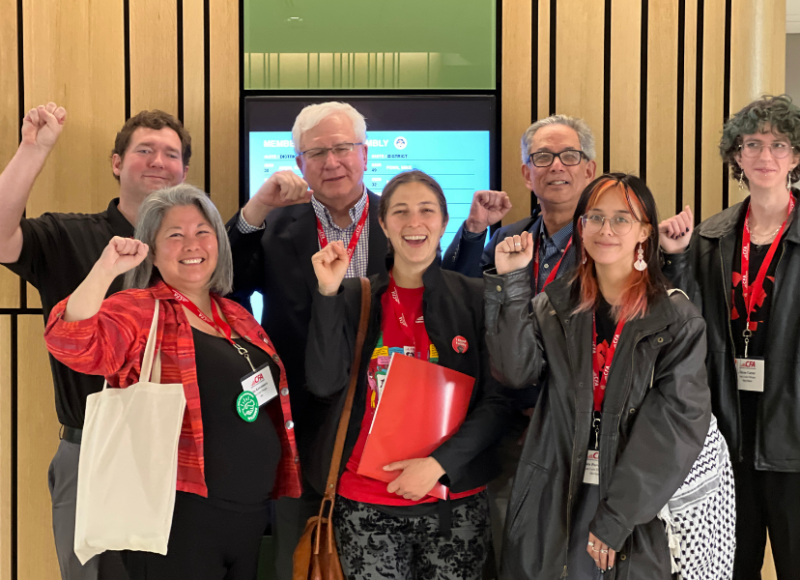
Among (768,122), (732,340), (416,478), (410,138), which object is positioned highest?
(410,138)

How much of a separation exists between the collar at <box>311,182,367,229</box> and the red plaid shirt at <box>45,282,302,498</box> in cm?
81

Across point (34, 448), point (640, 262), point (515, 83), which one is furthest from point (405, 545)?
point (515, 83)

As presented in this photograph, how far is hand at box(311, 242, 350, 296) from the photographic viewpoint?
6.76 ft

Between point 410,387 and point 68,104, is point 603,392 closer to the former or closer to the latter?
point 410,387

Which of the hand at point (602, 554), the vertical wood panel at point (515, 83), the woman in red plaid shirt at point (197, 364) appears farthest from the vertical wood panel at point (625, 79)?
the woman in red plaid shirt at point (197, 364)

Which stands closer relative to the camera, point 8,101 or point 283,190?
point 283,190

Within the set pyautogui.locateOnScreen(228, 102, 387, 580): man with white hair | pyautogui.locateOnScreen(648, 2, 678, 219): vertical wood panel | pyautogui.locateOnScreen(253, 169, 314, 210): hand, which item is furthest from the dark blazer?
pyautogui.locateOnScreen(648, 2, 678, 219): vertical wood panel

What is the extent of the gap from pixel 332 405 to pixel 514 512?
70cm

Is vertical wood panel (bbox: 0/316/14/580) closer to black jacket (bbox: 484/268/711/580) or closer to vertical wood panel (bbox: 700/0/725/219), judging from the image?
black jacket (bbox: 484/268/711/580)

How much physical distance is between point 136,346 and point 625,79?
286 cm

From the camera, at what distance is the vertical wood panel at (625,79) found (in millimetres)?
3420

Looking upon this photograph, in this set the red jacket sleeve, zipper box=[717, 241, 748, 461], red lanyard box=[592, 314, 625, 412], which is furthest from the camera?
zipper box=[717, 241, 748, 461]

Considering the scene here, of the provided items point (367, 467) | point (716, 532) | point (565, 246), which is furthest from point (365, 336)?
point (716, 532)

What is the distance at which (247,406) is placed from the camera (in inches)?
77.7
